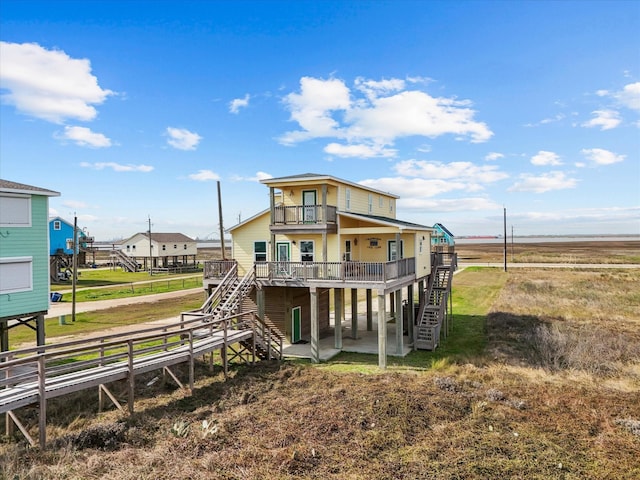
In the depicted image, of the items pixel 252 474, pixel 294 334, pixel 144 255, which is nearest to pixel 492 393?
pixel 252 474

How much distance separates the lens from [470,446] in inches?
427

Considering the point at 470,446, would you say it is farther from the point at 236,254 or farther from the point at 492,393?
the point at 236,254

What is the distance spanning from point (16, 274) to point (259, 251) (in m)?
10.7

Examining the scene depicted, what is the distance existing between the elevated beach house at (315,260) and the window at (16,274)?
293 inches

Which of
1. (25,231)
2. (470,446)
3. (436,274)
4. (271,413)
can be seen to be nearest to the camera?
(470,446)

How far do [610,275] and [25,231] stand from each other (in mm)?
58373

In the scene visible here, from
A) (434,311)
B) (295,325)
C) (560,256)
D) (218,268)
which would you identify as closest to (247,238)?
(218,268)

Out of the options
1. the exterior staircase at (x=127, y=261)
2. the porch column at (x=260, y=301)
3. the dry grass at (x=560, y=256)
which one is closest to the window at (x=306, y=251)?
the porch column at (x=260, y=301)

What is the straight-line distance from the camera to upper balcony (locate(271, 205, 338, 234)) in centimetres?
2105

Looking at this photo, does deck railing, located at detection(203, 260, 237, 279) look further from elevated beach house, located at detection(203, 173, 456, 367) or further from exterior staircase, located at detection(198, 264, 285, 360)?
exterior staircase, located at detection(198, 264, 285, 360)

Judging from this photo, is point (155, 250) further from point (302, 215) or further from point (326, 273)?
point (326, 273)

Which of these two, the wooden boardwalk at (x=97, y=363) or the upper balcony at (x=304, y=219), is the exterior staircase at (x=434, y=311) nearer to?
the upper balcony at (x=304, y=219)

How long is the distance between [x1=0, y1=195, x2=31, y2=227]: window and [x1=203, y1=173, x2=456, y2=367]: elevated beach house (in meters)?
7.98

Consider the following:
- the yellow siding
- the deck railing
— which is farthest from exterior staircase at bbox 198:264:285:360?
the yellow siding
